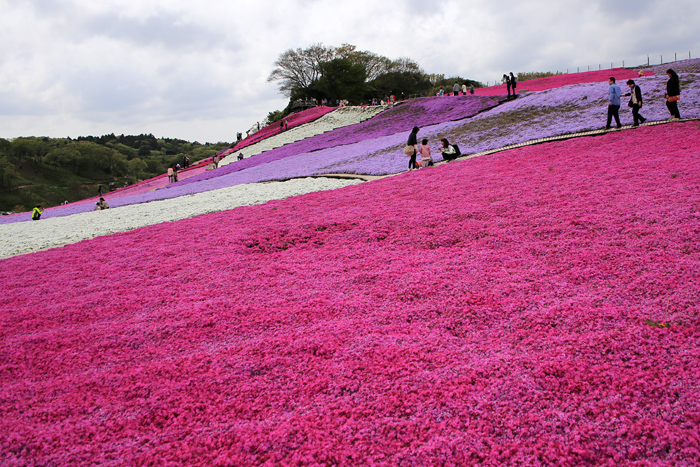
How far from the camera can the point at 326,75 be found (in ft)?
226

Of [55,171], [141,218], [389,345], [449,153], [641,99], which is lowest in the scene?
[389,345]

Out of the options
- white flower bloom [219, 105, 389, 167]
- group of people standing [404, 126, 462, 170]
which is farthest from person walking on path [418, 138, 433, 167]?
white flower bloom [219, 105, 389, 167]

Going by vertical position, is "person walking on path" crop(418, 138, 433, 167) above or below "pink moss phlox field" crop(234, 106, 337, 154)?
below

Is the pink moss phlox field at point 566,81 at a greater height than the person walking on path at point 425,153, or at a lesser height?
greater

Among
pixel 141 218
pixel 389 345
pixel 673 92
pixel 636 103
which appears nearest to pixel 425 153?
pixel 636 103

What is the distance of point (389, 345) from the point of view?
412 cm

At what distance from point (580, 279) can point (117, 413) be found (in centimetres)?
512

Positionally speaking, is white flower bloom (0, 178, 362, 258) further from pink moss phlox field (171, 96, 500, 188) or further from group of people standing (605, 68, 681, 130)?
group of people standing (605, 68, 681, 130)

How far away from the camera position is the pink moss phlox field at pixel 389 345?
2881mm


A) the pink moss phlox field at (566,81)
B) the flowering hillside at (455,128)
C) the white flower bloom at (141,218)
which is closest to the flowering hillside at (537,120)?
the flowering hillside at (455,128)

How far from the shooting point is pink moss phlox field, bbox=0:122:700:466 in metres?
2.88

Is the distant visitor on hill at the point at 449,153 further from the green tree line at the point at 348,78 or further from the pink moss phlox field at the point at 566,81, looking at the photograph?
the green tree line at the point at 348,78

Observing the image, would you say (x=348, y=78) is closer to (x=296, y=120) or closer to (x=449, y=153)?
(x=296, y=120)

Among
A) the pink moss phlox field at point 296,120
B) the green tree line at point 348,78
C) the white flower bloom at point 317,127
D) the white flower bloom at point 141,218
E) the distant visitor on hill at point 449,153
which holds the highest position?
the green tree line at point 348,78
